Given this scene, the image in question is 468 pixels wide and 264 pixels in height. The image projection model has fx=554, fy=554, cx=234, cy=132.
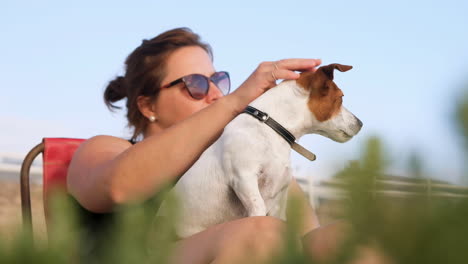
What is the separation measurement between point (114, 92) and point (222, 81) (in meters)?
0.69

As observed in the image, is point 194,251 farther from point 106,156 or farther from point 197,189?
point 106,156

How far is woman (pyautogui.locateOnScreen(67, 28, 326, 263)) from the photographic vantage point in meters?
1.34

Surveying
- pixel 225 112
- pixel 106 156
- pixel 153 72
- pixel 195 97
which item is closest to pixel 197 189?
pixel 225 112

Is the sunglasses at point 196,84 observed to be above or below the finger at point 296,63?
below

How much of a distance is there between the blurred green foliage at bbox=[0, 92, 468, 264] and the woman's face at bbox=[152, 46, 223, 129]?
8.02ft

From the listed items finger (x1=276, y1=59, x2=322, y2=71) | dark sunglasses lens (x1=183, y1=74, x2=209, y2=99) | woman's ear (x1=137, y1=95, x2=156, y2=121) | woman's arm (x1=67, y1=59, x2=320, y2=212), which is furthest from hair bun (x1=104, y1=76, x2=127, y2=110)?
finger (x1=276, y1=59, x2=322, y2=71)

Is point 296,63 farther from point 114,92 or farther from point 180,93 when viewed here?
point 114,92

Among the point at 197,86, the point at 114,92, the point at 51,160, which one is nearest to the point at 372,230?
the point at 197,86

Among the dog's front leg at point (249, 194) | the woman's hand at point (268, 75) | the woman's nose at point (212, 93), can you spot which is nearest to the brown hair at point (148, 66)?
the woman's nose at point (212, 93)

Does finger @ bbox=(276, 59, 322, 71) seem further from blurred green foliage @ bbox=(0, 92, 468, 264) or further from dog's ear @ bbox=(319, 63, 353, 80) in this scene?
blurred green foliage @ bbox=(0, 92, 468, 264)

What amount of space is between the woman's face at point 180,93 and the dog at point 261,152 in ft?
2.27

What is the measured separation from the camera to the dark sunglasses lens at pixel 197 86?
270 centimetres

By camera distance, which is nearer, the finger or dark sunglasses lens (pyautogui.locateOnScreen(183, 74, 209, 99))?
the finger

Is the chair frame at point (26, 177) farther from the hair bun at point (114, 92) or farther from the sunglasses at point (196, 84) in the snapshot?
the sunglasses at point (196, 84)
